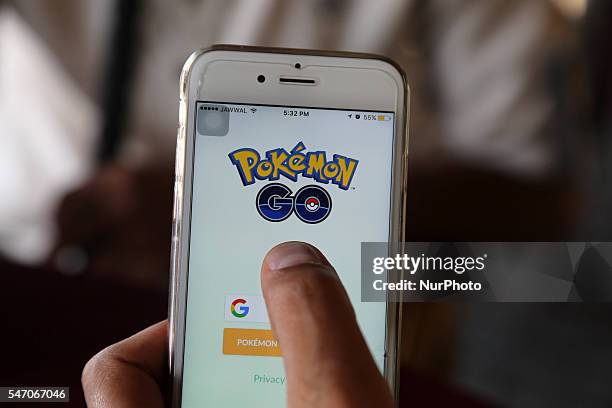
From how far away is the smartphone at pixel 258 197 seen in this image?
1.07 ft

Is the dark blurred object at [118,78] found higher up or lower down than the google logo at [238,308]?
higher up

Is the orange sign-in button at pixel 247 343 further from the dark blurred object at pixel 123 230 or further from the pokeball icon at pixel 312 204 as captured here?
the dark blurred object at pixel 123 230

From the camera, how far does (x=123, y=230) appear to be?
1.92 ft

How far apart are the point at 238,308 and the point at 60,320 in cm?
18

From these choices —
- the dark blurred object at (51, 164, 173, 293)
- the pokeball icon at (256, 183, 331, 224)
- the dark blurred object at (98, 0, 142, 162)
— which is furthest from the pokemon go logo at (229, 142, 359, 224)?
the dark blurred object at (98, 0, 142, 162)

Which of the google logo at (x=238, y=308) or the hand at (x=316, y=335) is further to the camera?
the google logo at (x=238, y=308)

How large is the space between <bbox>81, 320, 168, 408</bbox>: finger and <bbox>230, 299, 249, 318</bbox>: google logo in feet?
0.15

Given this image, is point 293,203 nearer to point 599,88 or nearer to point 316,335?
point 316,335

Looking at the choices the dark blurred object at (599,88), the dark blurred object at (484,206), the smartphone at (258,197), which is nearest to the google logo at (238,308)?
the smartphone at (258,197)

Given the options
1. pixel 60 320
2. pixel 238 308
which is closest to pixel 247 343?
pixel 238 308

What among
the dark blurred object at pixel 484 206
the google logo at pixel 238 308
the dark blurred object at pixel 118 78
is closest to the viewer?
the google logo at pixel 238 308

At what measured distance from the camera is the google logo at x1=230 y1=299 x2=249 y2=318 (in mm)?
328

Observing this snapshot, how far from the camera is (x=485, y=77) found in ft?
2.15

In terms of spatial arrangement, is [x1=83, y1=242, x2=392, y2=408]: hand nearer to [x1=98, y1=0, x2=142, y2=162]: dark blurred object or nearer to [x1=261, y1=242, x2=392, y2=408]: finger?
[x1=261, y1=242, x2=392, y2=408]: finger
